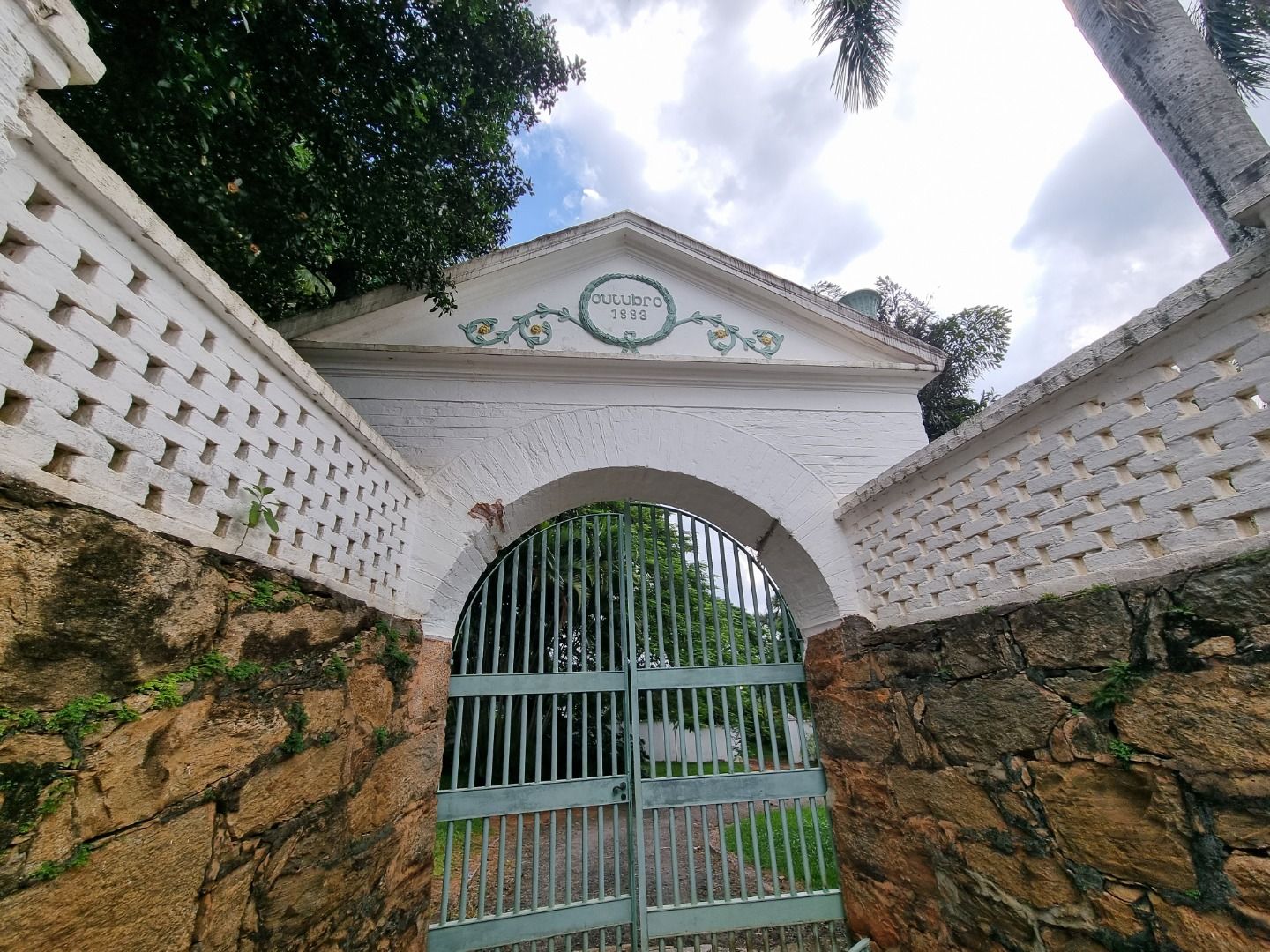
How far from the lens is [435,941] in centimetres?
320

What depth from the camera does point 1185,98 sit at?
14.7 feet

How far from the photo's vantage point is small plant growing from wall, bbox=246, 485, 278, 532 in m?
1.92

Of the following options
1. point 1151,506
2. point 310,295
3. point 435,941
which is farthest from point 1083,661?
point 310,295

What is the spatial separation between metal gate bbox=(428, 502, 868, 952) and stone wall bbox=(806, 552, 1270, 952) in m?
0.59

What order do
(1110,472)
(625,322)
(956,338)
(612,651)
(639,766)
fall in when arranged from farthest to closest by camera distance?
(956,338), (625,322), (612,651), (639,766), (1110,472)

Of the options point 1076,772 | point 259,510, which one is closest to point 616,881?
→ point 1076,772

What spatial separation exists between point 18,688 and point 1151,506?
3.22 meters

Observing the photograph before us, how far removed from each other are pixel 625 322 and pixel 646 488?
52.1 inches

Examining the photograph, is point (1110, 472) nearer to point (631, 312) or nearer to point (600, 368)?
point (600, 368)

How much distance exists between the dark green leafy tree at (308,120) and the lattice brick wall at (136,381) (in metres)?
1.12

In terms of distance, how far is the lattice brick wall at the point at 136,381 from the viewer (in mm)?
1250

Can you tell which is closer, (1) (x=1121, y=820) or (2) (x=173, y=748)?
(2) (x=173, y=748)

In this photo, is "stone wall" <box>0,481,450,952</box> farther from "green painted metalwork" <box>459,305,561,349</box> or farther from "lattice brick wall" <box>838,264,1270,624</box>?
"lattice brick wall" <box>838,264,1270,624</box>

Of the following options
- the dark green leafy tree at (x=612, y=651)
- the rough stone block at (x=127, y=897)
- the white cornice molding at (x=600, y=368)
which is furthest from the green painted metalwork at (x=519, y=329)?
the rough stone block at (x=127, y=897)
